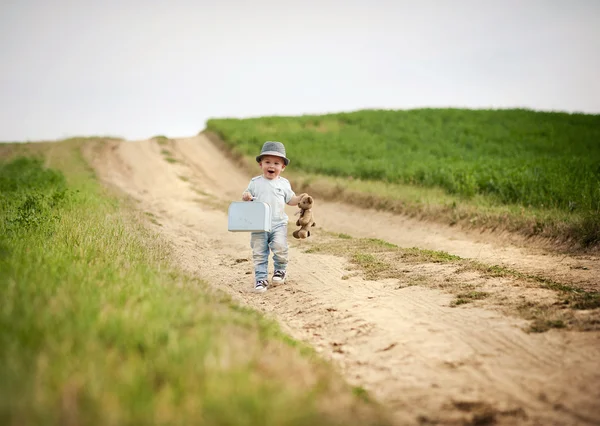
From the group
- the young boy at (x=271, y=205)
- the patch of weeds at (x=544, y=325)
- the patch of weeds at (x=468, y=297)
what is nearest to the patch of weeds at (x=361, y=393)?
the patch of weeds at (x=544, y=325)

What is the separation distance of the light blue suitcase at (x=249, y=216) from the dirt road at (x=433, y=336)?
2.90ft

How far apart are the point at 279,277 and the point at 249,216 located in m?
1.12

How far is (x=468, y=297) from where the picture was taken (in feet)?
17.3

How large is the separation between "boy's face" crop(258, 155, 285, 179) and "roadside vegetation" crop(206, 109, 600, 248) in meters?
5.66

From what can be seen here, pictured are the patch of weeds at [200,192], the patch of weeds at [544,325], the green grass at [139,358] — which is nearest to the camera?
the green grass at [139,358]

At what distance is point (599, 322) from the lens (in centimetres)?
422

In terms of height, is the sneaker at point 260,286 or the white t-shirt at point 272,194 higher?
the white t-shirt at point 272,194

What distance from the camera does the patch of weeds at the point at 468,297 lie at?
512 centimetres

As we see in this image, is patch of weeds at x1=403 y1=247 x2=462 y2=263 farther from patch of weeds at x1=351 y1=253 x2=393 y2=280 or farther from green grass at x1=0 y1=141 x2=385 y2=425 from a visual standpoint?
green grass at x1=0 y1=141 x2=385 y2=425

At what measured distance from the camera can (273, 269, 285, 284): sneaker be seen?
6734 mm

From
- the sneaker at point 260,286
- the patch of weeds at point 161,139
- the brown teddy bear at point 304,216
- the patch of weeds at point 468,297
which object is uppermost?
the patch of weeds at point 161,139

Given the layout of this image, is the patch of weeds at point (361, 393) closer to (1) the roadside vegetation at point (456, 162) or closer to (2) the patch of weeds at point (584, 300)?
(2) the patch of weeds at point (584, 300)

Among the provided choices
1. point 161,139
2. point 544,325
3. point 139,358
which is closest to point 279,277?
point 544,325

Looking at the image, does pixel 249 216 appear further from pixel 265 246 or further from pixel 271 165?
pixel 271 165
